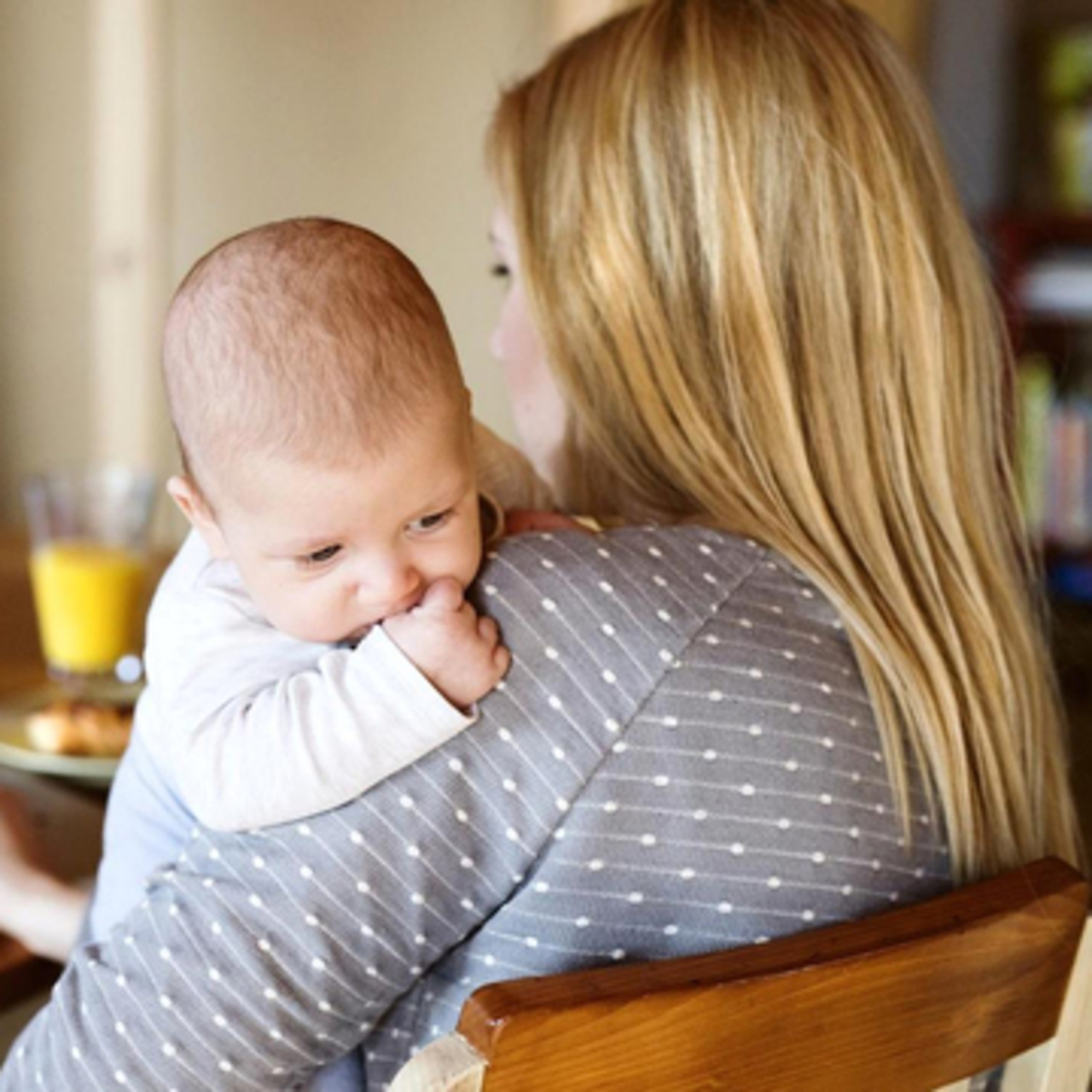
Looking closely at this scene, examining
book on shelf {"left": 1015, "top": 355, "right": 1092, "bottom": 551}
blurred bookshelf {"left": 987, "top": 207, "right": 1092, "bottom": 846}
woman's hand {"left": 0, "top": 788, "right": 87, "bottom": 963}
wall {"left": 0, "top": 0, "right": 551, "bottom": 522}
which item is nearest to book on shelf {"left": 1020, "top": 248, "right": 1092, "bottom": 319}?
blurred bookshelf {"left": 987, "top": 207, "right": 1092, "bottom": 846}

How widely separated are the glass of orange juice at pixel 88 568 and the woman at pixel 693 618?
1.38 ft

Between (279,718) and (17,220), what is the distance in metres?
2.62

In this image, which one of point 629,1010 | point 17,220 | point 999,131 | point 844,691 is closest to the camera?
point 629,1010

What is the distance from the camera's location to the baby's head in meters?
0.75

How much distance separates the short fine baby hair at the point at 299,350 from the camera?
2.47ft

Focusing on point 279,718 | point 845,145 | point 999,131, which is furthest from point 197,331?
point 999,131

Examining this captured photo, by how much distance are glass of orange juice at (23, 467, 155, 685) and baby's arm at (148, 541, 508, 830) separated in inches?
24.4

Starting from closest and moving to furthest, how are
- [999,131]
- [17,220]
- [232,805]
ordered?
[232,805], [17,220], [999,131]

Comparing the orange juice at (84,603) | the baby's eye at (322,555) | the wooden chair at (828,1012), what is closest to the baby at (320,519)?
the baby's eye at (322,555)

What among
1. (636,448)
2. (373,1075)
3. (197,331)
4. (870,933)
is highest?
(197,331)

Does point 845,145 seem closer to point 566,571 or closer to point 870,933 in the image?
point 566,571

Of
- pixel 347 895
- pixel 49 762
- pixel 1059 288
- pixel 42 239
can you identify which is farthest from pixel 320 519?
pixel 1059 288

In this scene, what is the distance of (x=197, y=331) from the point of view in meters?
0.77

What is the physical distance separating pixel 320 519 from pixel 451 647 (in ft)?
0.29
